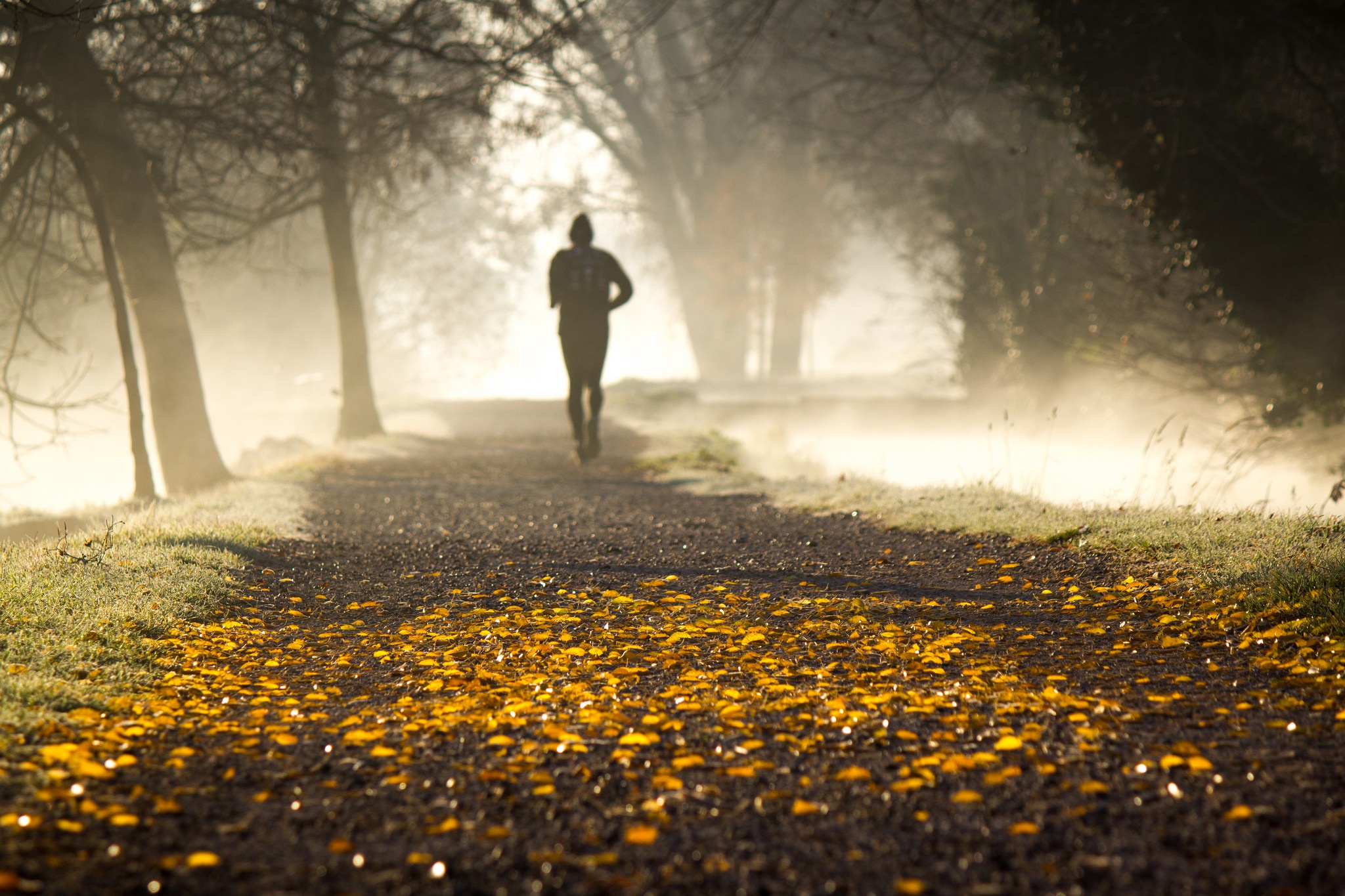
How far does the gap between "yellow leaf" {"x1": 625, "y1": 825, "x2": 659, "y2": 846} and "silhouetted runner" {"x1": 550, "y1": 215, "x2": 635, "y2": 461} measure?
7945 mm

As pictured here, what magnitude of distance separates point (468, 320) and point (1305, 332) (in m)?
40.2

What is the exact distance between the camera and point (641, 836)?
8.34ft

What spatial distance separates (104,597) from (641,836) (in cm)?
345

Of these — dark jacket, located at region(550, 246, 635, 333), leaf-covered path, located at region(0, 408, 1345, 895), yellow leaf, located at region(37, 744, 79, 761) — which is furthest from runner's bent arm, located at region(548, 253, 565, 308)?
yellow leaf, located at region(37, 744, 79, 761)

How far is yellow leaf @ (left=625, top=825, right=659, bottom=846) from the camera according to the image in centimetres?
253

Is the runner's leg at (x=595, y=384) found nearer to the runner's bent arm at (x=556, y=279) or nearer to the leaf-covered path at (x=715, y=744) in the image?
the runner's bent arm at (x=556, y=279)

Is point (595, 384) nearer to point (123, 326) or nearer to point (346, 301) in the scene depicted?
point (123, 326)

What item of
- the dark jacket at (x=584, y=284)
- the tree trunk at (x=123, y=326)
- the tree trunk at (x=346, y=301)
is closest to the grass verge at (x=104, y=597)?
the tree trunk at (x=123, y=326)

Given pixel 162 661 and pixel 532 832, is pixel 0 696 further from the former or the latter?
pixel 532 832

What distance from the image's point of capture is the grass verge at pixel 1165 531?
4.49 m

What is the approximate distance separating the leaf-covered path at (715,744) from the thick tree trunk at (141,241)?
5390mm

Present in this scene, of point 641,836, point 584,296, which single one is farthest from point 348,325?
point 641,836

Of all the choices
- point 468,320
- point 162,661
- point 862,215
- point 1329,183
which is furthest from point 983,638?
point 468,320

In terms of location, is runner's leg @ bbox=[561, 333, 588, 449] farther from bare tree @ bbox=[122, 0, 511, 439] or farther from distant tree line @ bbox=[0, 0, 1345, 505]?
bare tree @ bbox=[122, 0, 511, 439]
